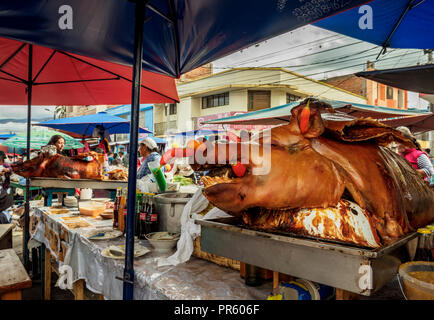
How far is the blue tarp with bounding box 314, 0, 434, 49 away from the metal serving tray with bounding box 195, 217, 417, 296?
6.19 feet

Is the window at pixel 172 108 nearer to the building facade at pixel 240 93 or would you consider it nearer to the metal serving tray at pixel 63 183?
the building facade at pixel 240 93

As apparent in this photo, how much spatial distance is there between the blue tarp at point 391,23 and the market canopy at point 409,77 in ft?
0.75

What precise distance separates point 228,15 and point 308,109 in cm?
90

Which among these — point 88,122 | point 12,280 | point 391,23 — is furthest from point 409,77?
point 88,122

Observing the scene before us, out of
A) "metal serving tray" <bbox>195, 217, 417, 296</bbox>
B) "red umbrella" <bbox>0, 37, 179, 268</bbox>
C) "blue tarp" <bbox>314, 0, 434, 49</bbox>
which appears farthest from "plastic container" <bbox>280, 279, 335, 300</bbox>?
"red umbrella" <bbox>0, 37, 179, 268</bbox>

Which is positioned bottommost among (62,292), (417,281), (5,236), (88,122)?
(62,292)

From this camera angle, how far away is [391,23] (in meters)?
2.38

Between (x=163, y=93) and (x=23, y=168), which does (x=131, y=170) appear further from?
(x=23, y=168)

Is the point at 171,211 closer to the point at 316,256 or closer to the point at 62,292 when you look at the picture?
the point at 316,256

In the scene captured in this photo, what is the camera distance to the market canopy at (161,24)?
1.53 metres

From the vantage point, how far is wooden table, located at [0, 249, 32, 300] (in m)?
1.65

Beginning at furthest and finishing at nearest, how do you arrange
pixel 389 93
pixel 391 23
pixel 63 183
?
pixel 389 93, pixel 63 183, pixel 391 23

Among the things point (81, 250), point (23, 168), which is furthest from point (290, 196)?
point (23, 168)

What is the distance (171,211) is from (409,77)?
2887 mm
